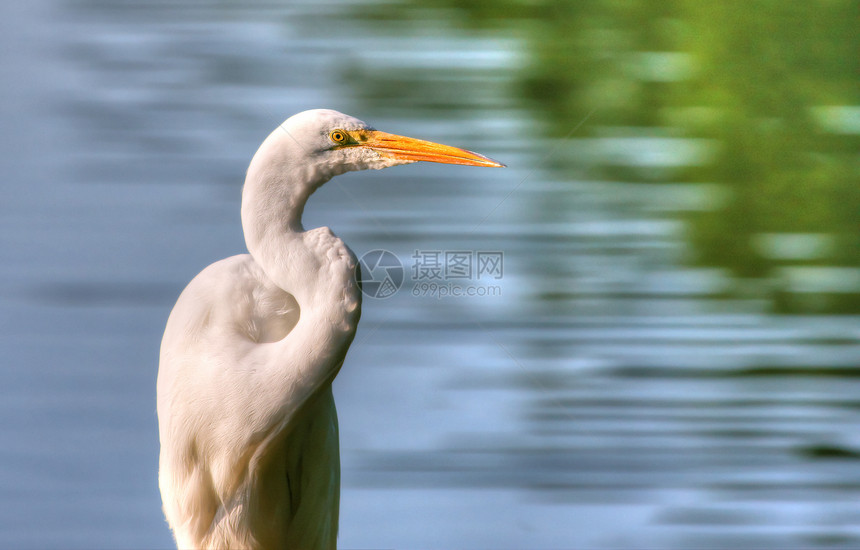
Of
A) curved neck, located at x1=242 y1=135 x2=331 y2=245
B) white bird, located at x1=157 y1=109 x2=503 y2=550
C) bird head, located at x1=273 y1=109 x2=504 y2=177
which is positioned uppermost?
bird head, located at x1=273 y1=109 x2=504 y2=177

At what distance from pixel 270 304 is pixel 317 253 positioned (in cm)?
13

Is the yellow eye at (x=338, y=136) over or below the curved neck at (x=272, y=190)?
over

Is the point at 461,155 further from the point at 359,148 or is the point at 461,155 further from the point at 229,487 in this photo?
the point at 229,487

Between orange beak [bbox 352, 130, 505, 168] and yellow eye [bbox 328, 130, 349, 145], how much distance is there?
0.01 metres

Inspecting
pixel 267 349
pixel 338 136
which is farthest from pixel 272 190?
pixel 267 349

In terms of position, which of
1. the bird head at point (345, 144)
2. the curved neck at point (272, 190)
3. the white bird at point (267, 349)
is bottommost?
the white bird at point (267, 349)

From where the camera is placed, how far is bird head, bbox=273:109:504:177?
967 mm

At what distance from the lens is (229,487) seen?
1082 millimetres

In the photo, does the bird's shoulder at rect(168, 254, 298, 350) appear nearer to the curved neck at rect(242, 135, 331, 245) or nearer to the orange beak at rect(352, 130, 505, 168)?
the curved neck at rect(242, 135, 331, 245)

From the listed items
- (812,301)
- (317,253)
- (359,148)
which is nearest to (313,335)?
(317,253)

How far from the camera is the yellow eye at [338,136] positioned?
0.97m

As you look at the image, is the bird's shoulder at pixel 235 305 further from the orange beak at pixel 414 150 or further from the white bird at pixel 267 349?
the orange beak at pixel 414 150

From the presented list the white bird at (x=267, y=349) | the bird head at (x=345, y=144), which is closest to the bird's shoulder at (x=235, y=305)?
the white bird at (x=267, y=349)

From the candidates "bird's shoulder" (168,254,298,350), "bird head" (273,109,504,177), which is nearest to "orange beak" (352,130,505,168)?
"bird head" (273,109,504,177)
